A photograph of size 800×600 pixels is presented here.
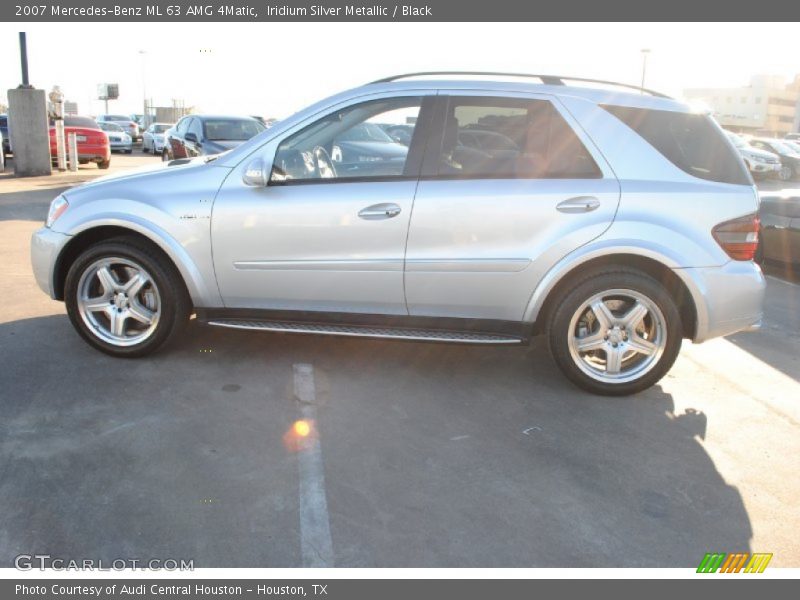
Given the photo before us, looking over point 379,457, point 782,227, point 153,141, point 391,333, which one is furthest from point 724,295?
point 153,141

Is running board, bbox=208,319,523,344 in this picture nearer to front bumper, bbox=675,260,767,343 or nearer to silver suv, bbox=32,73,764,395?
silver suv, bbox=32,73,764,395

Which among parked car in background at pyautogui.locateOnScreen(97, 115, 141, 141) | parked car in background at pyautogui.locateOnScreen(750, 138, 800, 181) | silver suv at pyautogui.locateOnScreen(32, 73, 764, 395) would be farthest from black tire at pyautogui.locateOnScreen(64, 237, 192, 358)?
parked car in background at pyautogui.locateOnScreen(97, 115, 141, 141)

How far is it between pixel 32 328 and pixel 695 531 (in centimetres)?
466

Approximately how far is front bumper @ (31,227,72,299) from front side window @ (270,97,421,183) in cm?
155

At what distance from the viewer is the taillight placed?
13.5 ft

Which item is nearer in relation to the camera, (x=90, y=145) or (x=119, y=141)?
(x=90, y=145)

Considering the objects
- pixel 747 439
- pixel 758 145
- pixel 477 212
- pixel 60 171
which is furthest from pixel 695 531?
pixel 758 145

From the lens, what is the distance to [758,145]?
26109 mm

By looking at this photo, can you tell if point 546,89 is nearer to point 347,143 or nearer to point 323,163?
point 347,143

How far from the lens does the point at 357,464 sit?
3367mm

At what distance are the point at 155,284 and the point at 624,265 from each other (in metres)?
3.02

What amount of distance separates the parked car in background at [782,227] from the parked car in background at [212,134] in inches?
321

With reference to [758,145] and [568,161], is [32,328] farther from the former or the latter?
[758,145]

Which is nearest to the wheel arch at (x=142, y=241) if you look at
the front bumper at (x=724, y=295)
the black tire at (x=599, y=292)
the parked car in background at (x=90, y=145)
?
the black tire at (x=599, y=292)
